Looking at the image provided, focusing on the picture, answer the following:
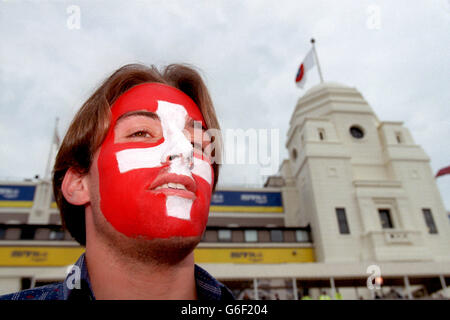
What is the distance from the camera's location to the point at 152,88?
2.25m

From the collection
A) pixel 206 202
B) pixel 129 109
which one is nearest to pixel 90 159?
pixel 129 109

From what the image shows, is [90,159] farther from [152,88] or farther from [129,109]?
[152,88]

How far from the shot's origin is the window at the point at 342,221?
73.7 feet

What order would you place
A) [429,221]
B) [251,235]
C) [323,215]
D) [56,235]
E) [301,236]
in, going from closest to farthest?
[56,235]
[323,215]
[429,221]
[251,235]
[301,236]

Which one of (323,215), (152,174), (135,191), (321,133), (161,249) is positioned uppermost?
(321,133)

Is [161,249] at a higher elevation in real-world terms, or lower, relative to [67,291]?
higher

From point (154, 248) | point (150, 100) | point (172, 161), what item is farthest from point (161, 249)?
point (150, 100)

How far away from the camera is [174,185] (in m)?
1.80

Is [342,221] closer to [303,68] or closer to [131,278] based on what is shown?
[303,68]

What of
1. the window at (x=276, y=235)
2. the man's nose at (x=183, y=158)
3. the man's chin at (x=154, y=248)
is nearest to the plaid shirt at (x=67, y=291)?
the man's chin at (x=154, y=248)

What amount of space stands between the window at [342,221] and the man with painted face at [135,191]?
22.5 metres

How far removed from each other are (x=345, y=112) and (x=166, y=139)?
27.1 m

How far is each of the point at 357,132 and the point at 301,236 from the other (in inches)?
417

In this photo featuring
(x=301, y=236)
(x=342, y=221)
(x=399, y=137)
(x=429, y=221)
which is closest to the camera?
(x=342, y=221)
